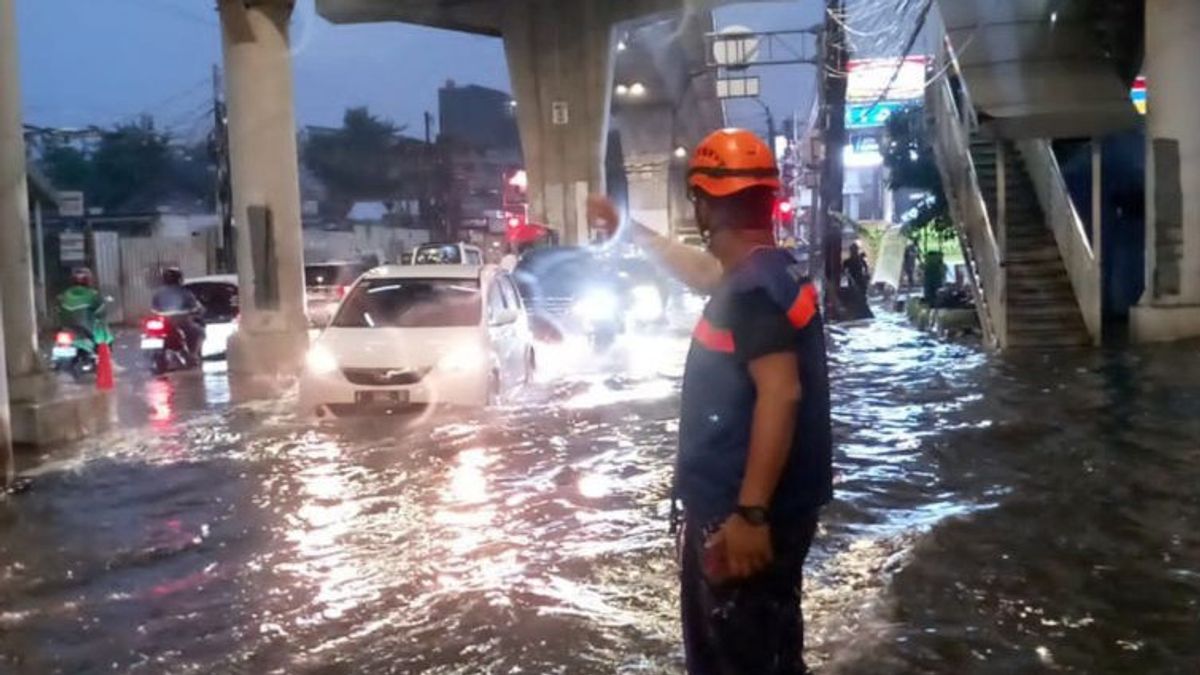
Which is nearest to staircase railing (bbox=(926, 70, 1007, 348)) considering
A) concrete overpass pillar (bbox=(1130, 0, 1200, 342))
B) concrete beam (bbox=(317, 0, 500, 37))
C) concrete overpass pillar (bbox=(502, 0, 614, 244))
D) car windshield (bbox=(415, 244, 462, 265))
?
concrete overpass pillar (bbox=(1130, 0, 1200, 342))

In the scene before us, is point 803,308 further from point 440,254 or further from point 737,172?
point 440,254

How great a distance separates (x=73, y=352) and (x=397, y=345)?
7385 mm

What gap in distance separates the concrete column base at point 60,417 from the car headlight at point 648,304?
14673 millimetres

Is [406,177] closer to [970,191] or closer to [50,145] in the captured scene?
[50,145]

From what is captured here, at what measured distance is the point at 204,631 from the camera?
6.20 meters

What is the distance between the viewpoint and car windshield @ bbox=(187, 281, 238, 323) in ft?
75.0

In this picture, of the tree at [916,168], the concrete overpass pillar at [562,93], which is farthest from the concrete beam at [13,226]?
the concrete overpass pillar at [562,93]

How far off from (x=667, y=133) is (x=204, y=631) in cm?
4847

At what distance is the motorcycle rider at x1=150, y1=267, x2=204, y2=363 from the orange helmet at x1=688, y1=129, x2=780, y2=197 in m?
16.7

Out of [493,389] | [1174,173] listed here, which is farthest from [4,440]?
[1174,173]

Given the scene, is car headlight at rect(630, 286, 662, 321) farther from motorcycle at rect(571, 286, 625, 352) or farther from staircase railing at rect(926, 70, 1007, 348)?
staircase railing at rect(926, 70, 1007, 348)

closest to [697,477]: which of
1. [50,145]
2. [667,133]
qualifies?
[667,133]

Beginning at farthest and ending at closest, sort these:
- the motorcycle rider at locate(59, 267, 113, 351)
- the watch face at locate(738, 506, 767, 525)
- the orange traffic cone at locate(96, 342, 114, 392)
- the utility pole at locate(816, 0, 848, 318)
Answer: the utility pole at locate(816, 0, 848, 318) < the motorcycle rider at locate(59, 267, 113, 351) < the orange traffic cone at locate(96, 342, 114, 392) < the watch face at locate(738, 506, 767, 525)

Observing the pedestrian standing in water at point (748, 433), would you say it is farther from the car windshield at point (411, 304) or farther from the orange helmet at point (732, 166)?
the car windshield at point (411, 304)
